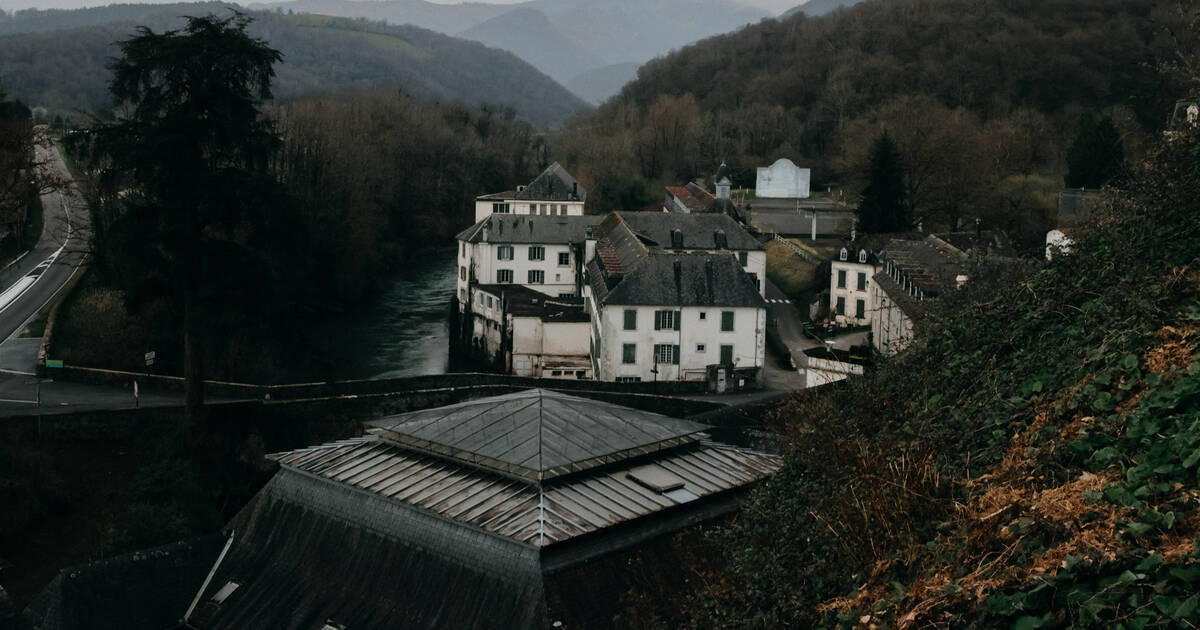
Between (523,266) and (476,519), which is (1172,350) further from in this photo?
(523,266)

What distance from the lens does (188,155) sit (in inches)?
1193

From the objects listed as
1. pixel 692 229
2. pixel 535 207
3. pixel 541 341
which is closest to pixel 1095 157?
pixel 692 229

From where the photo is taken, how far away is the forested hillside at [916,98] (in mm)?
81938

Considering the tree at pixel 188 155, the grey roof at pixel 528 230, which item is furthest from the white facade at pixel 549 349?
the tree at pixel 188 155

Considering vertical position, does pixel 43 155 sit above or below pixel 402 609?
above

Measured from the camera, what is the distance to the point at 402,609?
18312mm

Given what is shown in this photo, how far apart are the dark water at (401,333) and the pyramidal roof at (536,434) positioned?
Answer: 19232mm

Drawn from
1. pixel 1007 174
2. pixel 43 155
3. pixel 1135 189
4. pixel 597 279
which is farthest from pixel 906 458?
pixel 43 155

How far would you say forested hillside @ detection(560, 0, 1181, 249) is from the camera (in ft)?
269

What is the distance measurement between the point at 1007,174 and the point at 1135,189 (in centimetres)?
6136

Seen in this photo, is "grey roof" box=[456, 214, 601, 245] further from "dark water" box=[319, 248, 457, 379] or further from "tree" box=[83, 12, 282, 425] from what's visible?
"tree" box=[83, 12, 282, 425]

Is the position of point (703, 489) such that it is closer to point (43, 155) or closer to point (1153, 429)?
point (1153, 429)

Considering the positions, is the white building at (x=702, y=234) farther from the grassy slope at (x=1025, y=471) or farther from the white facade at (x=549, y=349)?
the grassy slope at (x=1025, y=471)

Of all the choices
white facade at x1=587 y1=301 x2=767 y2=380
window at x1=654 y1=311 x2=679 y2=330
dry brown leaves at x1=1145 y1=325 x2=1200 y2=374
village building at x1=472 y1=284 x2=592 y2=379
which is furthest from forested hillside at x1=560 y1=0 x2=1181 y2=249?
dry brown leaves at x1=1145 y1=325 x2=1200 y2=374
